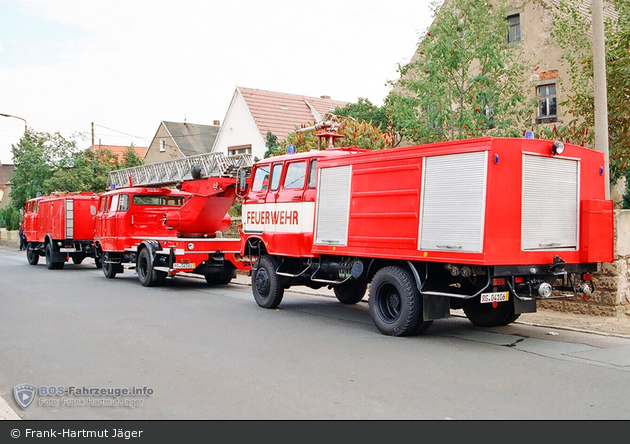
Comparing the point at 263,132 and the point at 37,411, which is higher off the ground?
the point at 263,132

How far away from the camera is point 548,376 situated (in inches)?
265

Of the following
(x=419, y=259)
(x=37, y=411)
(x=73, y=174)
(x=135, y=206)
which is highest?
(x=73, y=174)

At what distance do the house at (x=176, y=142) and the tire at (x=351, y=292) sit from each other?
35585 millimetres

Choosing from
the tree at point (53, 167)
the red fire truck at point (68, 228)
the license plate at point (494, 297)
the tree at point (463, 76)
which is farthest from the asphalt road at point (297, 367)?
the tree at point (53, 167)

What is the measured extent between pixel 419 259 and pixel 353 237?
1.52 m

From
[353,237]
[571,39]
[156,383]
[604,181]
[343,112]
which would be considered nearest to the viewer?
[156,383]

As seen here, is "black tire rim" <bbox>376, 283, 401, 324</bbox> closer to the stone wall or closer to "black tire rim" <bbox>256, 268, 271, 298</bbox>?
"black tire rim" <bbox>256, 268, 271, 298</bbox>

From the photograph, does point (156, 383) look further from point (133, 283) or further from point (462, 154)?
point (133, 283)

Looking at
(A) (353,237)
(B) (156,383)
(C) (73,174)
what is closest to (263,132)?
(C) (73,174)

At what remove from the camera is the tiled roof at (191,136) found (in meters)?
48.3

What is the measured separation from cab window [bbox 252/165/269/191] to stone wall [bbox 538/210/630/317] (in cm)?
590

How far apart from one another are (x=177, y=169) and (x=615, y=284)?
23619mm

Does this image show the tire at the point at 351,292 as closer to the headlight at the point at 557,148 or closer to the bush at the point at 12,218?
the headlight at the point at 557,148
